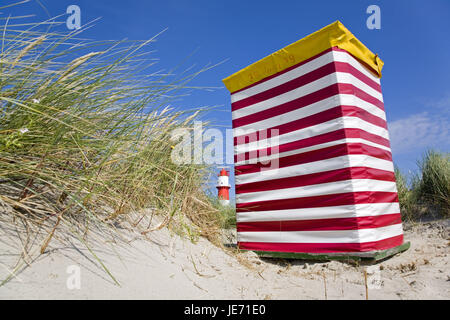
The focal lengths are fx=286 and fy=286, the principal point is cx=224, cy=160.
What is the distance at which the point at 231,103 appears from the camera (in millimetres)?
3680

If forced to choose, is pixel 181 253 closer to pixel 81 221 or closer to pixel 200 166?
pixel 81 221

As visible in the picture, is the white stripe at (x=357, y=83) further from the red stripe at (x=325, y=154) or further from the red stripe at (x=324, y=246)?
the red stripe at (x=324, y=246)

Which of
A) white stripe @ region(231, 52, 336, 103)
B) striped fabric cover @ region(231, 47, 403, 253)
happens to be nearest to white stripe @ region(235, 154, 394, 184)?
striped fabric cover @ region(231, 47, 403, 253)

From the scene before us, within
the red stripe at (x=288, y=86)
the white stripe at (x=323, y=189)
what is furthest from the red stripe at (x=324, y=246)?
the red stripe at (x=288, y=86)

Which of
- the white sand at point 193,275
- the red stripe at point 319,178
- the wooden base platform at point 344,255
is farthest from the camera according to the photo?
the red stripe at point 319,178

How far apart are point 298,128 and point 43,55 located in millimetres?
2294

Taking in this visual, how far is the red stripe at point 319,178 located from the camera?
262 cm

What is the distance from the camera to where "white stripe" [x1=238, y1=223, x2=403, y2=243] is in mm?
2555

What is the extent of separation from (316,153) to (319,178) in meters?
0.25

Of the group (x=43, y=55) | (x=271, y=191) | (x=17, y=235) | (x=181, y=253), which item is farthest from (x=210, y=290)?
(x=43, y=55)

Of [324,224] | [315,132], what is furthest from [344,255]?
[315,132]

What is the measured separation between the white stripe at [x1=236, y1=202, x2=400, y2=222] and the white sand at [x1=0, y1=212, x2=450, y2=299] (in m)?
0.44

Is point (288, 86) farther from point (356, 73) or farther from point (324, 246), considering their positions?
point (324, 246)

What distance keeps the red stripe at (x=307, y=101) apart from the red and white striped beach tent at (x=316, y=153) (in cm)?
1
